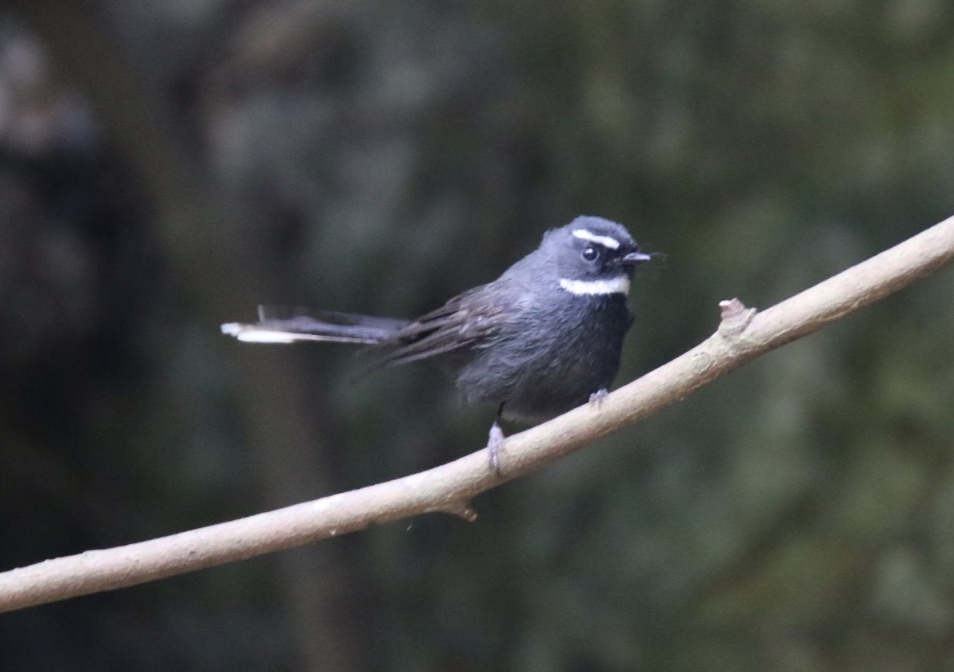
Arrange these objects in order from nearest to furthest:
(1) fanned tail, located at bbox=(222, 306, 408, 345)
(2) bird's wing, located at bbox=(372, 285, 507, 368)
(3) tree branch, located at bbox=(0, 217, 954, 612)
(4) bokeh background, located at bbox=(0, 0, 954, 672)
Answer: (3) tree branch, located at bbox=(0, 217, 954, 612)
(2) bird's wing, located at bbox=(372, 285, 507, 368)
(1) fanned tail, located at bbox=(222, 306, 408, 345)
(4) bokeh background, located at bbox=(0, 0, 954, 672)

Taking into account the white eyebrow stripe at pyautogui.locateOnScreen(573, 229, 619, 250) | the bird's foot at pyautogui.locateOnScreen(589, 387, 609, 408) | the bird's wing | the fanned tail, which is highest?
the fanned tail

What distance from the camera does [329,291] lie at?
531 centimetres

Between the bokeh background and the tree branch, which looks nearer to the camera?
the tree branch

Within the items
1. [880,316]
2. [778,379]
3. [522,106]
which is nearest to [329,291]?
[522,106]

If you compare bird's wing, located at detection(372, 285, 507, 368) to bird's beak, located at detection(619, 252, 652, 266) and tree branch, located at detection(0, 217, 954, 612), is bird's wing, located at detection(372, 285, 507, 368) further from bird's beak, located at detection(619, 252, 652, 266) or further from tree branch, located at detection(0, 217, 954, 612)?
tree branch, located at detection(0, 217, 954, 612)

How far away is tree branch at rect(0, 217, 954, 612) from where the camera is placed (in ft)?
7.50

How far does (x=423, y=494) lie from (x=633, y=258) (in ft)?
2.48

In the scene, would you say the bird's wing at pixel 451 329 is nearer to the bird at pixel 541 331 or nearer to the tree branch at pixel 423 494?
the bird at pixel 541 331

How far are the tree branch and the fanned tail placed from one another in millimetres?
640

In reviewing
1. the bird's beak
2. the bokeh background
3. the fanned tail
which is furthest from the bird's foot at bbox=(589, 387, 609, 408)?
the bokeh background

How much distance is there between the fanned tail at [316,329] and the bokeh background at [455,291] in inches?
52.0

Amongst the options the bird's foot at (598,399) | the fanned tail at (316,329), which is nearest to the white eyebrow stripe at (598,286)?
the bird's foot at (598,399)

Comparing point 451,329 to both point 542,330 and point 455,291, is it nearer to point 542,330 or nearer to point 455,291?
point 542,330

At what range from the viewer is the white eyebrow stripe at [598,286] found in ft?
9.04
